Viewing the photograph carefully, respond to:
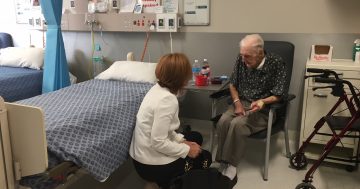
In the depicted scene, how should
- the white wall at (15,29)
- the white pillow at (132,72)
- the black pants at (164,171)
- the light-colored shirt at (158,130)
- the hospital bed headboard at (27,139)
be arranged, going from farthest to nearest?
the white wall at (15,29) → the white pillow at (132,72) → the black pants at (164,171) → the light-colored shirt at (158,130) → the hospital bed headboard at (27,139)

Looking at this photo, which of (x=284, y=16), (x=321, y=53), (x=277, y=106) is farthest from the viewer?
(x=284, y=16)

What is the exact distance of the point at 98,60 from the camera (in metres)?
3.65

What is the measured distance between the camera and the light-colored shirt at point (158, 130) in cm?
159

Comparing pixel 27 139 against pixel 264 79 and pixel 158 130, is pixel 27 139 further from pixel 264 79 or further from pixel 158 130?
pixel 264 79

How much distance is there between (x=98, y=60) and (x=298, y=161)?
2464mm

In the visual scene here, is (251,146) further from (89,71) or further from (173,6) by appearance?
(89,71)

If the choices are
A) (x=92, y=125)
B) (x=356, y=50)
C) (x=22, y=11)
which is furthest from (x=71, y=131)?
(x=22, y=11)

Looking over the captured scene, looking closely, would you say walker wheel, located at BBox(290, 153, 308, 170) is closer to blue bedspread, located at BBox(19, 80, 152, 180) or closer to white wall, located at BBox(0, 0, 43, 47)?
blue bedspread, located at BBox(19, 80, 152, 180)

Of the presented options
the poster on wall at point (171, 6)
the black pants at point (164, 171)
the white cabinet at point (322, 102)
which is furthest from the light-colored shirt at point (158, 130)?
the poster on wall at point (171, 6)

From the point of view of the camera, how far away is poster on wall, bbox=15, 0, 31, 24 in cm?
392

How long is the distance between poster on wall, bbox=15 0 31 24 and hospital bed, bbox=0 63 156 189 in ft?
6.13

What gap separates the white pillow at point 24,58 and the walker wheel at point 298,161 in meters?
2.98

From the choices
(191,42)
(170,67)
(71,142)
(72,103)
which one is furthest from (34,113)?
(191,42)

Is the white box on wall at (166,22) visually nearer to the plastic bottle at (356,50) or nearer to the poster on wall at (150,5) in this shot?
the poster on wall at (150,5)
